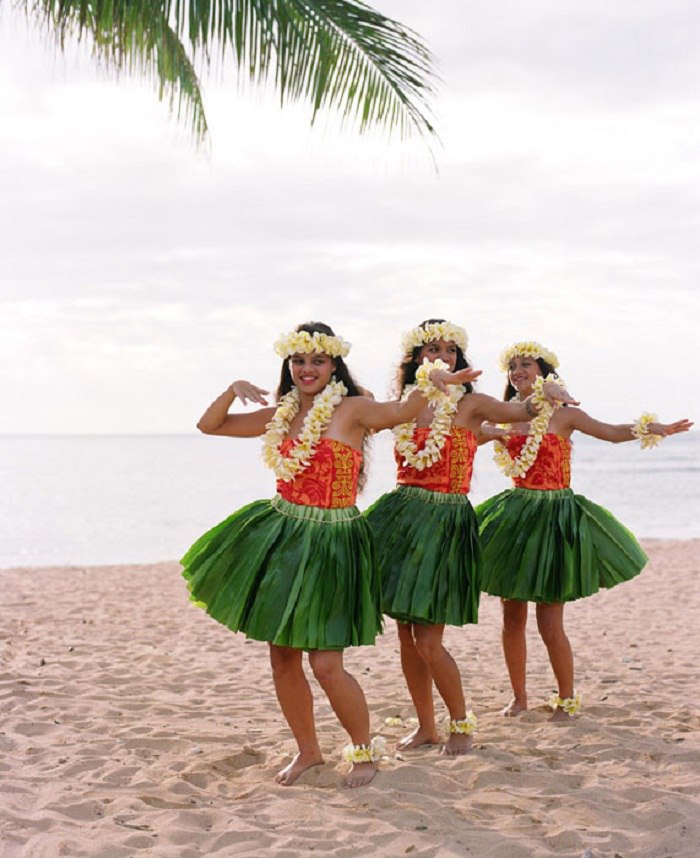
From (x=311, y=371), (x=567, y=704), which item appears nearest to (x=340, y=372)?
(x=311, y=371)

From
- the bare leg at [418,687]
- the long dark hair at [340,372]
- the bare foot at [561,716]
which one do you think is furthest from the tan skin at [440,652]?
the bare foot at [561,716]

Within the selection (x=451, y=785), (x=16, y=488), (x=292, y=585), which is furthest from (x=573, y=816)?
(x=16, y=488)

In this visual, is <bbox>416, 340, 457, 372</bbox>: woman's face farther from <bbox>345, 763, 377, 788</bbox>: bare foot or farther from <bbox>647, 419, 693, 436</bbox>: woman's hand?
<bbox>345, 763, 377, 788</bbox>: bare foot

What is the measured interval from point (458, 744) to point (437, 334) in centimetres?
160

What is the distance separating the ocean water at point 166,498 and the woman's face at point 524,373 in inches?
33.9

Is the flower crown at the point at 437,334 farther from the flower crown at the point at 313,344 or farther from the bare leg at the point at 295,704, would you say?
the bare leg at the point at 295,704

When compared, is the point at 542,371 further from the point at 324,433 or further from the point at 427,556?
the point at 324,433

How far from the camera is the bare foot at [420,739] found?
13.8ft

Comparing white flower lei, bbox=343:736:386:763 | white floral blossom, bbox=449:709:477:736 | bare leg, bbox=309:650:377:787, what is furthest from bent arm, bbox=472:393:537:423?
white flower lei, bbox=343:736:386:763

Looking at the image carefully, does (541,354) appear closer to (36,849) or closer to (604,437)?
(604,437)

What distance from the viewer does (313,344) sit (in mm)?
3740

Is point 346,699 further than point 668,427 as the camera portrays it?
No

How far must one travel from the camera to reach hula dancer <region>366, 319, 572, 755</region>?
3.88 meters

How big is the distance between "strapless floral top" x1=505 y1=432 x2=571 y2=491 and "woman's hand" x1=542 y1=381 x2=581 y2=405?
0.34m
